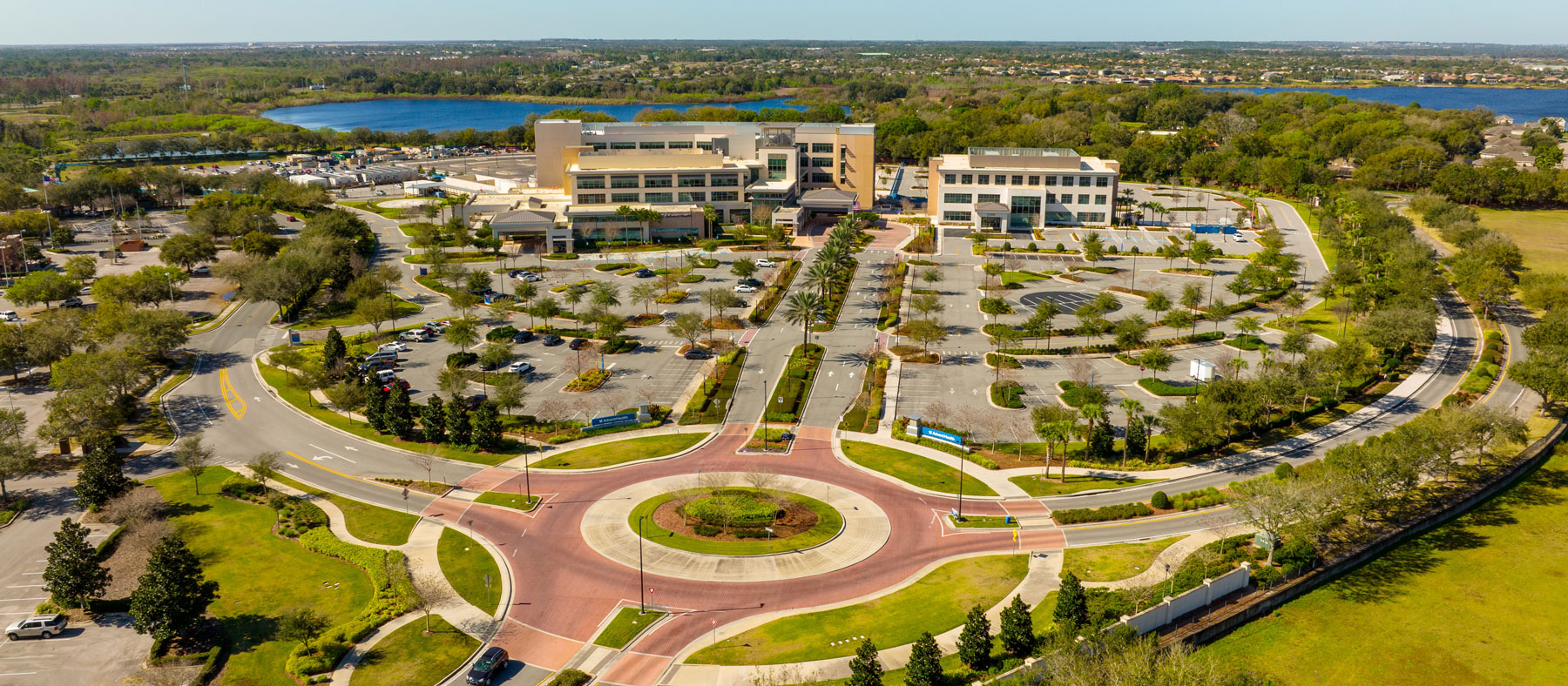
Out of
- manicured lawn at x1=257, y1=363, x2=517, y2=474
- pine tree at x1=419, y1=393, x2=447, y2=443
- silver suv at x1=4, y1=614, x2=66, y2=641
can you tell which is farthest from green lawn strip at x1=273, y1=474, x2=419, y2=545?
silver suv at x1=4, y1=614, x2=66, y2=641

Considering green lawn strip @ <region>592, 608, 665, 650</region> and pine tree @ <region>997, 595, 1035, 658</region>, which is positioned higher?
pine tree @ <region>997, 595, 1035, 658</region>

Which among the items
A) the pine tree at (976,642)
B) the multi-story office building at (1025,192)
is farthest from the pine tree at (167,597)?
the multi-story office building at (1025,192)

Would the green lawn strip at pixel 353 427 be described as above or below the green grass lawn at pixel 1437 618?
above

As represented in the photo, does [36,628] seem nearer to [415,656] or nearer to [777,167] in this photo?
[415,656]

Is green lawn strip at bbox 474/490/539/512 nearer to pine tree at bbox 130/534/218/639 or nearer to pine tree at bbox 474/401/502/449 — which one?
pine tree at bbox 474/401/502/449

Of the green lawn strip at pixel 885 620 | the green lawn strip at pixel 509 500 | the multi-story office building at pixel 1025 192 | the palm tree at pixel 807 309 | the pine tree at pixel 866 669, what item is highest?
the multi-story office building at pixel 1025 192

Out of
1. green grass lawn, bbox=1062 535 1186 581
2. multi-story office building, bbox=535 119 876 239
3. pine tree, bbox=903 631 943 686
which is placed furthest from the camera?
multi-story office building, bbox=535 119 876 239

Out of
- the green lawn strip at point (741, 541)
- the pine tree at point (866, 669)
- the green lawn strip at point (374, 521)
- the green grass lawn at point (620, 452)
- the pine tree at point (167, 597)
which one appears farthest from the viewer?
the green grass lawn at point (620, 452)

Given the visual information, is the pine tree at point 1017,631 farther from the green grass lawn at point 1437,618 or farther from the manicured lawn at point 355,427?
the manicured lawn at point 355,427
